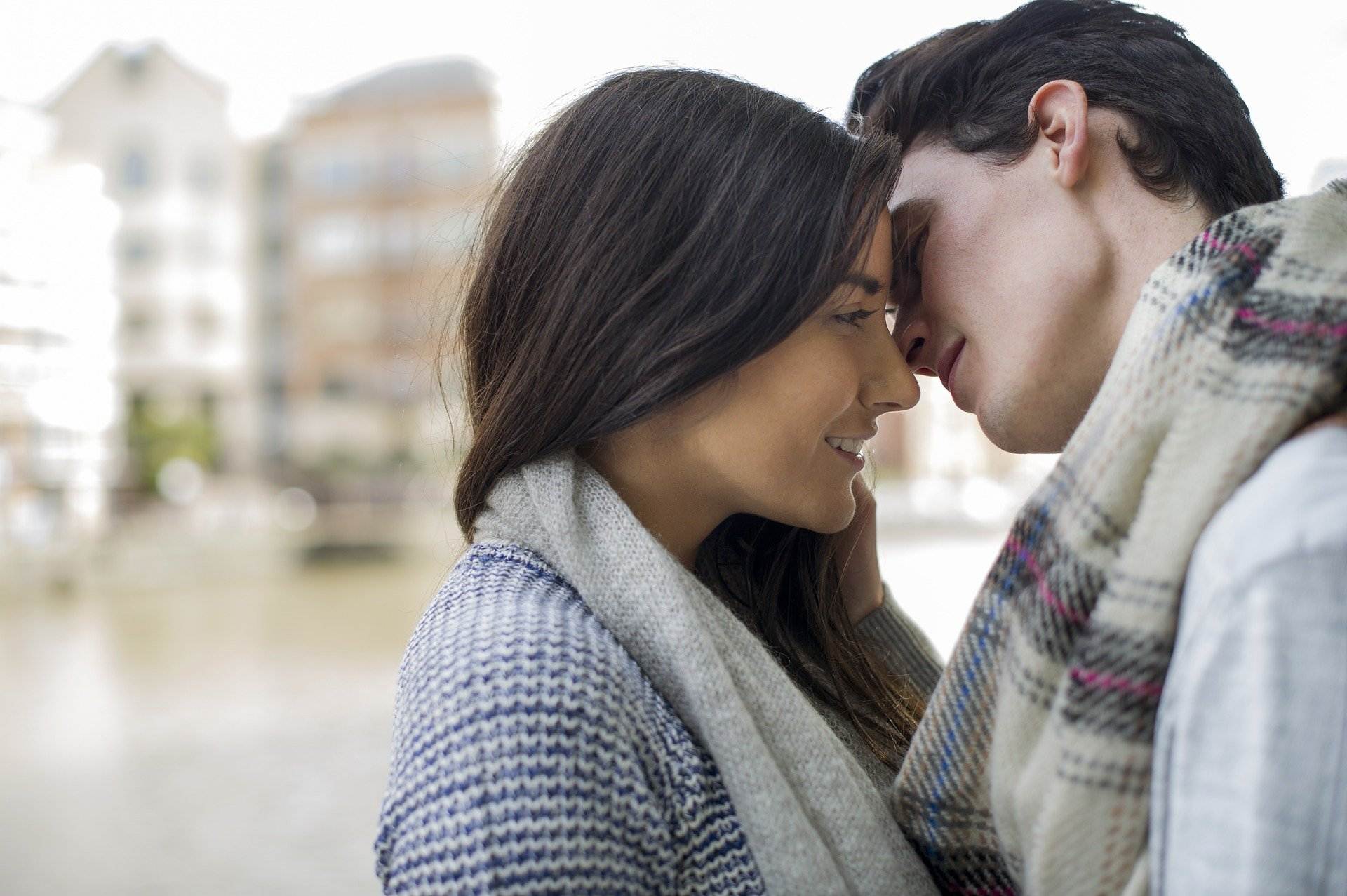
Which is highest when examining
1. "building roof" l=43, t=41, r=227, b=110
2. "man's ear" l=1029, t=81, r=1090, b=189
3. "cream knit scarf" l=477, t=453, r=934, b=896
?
"man's ear" l=1029, t=81, r=1090, b=189

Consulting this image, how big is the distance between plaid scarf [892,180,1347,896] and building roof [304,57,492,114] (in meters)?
16.7

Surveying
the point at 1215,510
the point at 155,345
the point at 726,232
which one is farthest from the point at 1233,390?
the point at 155,345

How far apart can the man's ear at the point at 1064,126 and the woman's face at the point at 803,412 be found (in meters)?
0.17

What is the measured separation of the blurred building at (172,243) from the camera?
1795 centimetres

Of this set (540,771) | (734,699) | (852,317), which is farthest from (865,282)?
(540,771)

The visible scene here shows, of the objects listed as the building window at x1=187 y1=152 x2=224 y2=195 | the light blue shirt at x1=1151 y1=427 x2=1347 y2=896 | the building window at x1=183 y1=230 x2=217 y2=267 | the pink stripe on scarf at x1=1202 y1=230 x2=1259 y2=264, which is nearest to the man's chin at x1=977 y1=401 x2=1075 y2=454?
the pink stripe on scarf at x1=1202 y1=230 x2=1259 y2=264

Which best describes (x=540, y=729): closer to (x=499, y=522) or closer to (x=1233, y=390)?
(x=499, y=522)

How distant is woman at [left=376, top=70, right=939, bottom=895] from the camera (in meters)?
0.74

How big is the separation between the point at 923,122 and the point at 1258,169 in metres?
0.31

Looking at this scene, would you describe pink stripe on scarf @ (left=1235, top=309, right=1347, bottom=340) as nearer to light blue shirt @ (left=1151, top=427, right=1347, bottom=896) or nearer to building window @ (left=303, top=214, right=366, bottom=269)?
light blue shirt @ (left=1151, top=427, right=1347, bottom=896)

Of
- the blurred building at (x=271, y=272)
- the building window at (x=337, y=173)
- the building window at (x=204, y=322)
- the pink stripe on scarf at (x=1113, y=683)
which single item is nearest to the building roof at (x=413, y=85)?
the building window at (x=337, y=173)

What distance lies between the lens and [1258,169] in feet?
3.51

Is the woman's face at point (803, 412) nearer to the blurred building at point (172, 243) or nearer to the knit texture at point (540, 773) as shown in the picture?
the knit texture at point (540, 773)

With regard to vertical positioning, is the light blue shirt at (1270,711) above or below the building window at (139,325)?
A: above
